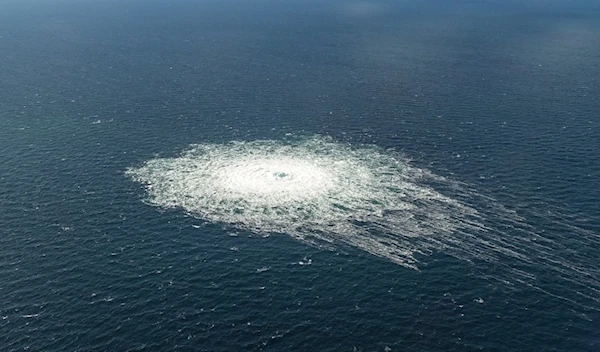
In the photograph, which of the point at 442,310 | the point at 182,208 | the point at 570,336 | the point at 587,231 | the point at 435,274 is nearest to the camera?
the point at 570,336

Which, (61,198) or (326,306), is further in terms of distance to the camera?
(61,198)

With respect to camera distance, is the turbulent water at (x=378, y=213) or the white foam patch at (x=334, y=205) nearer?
the turbulent water at (x=378, y=213)

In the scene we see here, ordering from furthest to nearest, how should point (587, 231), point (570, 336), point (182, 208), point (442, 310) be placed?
point (182, 208)
point (587, 231)
point (442, 310)
point (570, 336)

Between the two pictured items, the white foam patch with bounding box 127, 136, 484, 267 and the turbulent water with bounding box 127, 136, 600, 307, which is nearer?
the turbulent water with bounding box 127, 136, 600, 307

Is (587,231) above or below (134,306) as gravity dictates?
above

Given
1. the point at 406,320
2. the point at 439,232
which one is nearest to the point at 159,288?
the point at 406,320

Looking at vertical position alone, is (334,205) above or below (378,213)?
below

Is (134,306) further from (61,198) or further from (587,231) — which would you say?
(587,231)

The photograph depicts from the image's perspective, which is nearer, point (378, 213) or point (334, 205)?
point (378, 213)
